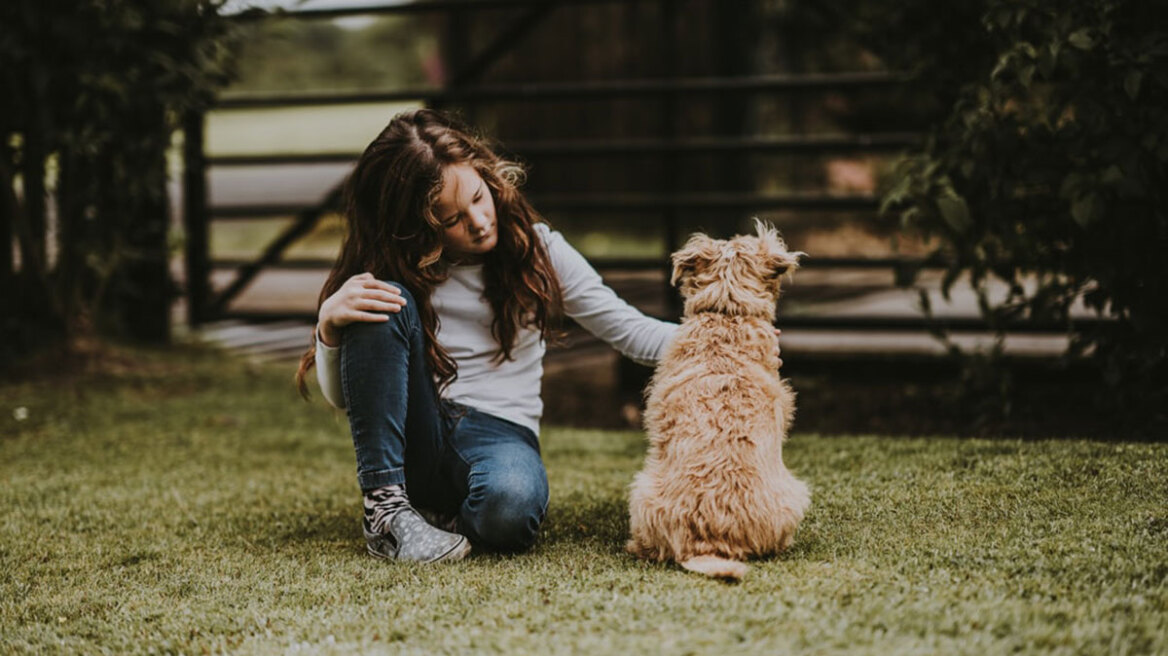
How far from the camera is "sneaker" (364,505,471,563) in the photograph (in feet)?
8.59

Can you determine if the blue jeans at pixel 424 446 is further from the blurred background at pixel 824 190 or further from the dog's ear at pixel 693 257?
the blurred background at pixel 824 190

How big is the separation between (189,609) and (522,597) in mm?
730

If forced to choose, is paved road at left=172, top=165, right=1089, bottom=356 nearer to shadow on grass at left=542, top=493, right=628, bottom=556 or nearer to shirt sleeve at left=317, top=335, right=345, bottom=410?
Answer: shadow on grass at left=542, top=493, right=628, bottom=556

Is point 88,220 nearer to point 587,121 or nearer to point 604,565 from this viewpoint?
point 604,565

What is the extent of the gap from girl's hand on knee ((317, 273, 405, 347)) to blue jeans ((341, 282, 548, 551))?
1.4 inches

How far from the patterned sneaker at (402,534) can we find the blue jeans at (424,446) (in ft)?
0.13

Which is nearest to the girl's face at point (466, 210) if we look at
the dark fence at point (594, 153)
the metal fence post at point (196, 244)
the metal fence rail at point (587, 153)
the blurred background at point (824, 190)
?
the blurred background at point (824, 190)

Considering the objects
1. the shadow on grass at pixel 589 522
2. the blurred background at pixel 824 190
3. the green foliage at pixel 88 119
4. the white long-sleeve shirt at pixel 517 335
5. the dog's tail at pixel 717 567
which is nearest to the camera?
the dog's tail at pixel 717 567

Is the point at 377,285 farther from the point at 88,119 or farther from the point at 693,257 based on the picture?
the point at 88,119

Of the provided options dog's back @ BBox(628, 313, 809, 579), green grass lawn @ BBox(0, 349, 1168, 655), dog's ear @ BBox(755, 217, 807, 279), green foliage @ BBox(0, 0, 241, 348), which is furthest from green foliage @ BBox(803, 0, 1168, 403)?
green foliage @ BBox(0, 0, 241, 348)

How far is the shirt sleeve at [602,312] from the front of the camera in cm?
286

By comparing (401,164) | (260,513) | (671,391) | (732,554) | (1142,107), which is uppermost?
(1142,107)

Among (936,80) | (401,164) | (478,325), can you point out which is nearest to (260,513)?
(478,325)

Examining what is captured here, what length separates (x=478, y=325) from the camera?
298cm
